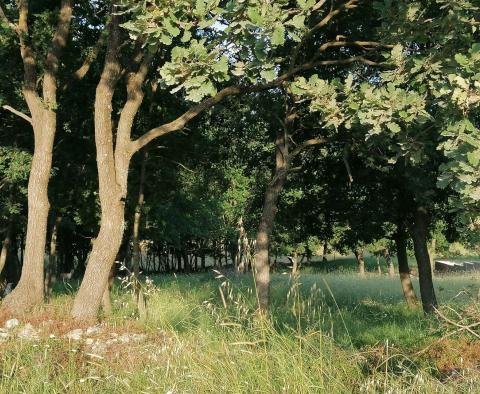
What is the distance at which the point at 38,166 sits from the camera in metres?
13.3

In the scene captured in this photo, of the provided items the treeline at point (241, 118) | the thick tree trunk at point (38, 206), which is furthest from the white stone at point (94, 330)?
the thick tree trunk at point (38, 206)

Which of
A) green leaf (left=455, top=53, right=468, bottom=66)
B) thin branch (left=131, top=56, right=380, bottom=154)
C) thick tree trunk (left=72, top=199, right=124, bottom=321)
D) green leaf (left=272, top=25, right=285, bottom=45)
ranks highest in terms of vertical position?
thin branch (left=131, top=56, right=380, bottom=154)

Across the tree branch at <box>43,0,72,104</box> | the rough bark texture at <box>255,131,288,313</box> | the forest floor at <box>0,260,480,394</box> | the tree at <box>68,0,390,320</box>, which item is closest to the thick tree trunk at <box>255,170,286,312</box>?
the rough bark texture at <box>255,131,288,313</box>

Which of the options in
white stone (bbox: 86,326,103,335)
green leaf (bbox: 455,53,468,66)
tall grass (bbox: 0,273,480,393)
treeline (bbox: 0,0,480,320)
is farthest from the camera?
white stone (bbox: 86,326,103,335)

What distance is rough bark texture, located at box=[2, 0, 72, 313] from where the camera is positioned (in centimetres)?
1312

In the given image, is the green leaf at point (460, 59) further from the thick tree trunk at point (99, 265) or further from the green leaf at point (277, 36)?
the thick tree trunk at point (99, 265)

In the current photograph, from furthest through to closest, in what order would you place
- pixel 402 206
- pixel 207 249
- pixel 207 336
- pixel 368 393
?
pixel 207 249
pixel 402 206
pixel 207 336
pixel 368 393

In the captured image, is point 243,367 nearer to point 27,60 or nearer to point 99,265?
point 99,265

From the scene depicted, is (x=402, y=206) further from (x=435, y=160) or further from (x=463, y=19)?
(x=463, y=19)

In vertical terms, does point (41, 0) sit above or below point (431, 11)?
above

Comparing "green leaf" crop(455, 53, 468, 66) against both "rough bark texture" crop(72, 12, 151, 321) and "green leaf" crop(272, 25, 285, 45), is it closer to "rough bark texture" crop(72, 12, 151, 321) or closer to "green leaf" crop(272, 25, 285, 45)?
"green leaf" crop(272, 25, 285, 45)

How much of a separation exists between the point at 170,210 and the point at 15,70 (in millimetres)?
24526

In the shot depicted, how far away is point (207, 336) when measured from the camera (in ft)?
18.8

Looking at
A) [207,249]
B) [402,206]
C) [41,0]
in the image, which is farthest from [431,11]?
[207,249]
